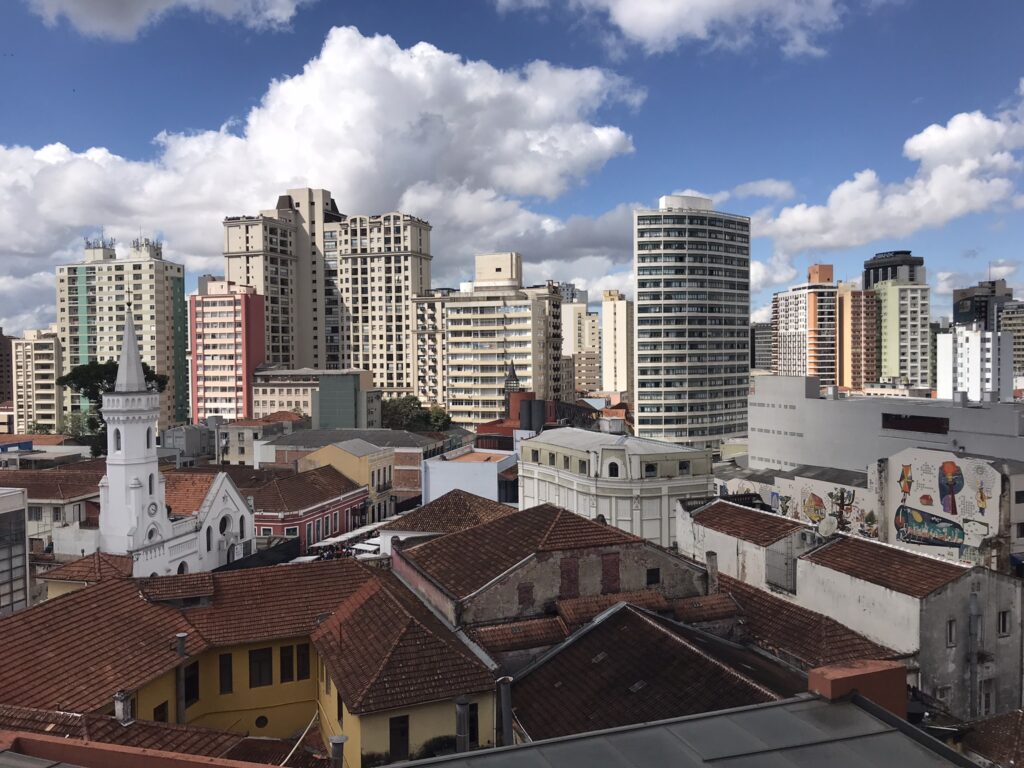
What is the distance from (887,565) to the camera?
29891 millimetres

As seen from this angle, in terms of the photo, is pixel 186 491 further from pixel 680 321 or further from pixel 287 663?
pixel 680 321

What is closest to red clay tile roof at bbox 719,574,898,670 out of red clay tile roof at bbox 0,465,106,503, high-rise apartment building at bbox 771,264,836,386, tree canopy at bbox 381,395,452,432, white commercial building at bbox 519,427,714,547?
white commercial building at bbox 519,427,714,547

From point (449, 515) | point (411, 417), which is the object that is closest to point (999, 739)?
point (449, 515)

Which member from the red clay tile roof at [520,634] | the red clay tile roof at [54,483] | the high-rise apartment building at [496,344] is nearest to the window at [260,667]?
the red clay tile roof at [520,634]

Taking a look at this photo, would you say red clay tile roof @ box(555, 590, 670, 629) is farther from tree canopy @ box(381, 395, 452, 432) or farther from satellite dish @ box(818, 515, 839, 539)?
tree canopy @ box(381, 395, 452, 432)

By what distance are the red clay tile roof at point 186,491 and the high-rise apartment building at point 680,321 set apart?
211 ft

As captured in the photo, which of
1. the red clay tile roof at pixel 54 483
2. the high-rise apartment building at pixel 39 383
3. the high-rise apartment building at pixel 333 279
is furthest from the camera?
the high-rise apartment building at pixel 333 279

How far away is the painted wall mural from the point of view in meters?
48.0

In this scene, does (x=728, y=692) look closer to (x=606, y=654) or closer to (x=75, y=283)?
(x=606, y=654)

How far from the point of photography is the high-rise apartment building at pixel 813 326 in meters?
180

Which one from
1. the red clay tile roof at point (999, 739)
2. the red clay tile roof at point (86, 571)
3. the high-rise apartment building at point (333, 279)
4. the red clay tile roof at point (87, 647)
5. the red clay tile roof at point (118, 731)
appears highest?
the high-rise apartment building at point (333, 279)

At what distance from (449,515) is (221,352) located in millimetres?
94745

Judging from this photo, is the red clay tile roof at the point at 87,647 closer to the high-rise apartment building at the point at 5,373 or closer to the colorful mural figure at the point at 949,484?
the colorful mural figure at the point at 949,484

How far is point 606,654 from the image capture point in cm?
2227
